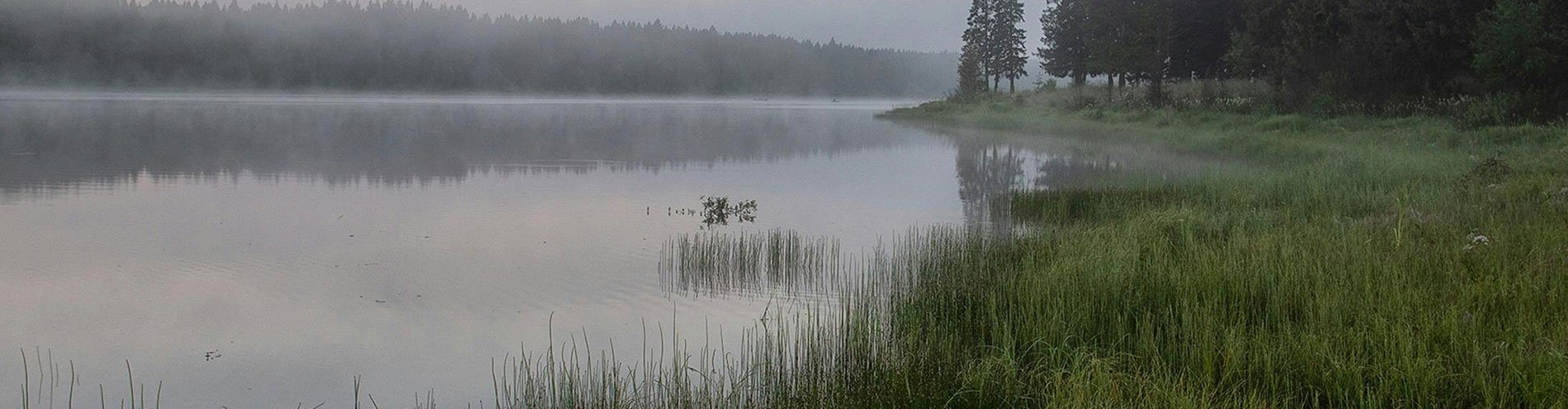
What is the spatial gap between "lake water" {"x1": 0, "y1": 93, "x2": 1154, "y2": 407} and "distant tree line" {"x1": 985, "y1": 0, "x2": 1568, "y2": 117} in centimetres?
779

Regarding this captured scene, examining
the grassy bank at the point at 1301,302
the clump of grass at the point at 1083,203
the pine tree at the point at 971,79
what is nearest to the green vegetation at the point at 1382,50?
the clump of grass at the point at 1083,203

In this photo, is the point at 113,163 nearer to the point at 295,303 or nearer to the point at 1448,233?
the point at 295,303

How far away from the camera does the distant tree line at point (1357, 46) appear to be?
2653cm

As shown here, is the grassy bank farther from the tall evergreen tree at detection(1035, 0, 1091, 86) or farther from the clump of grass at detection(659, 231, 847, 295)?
the tall evergreen tree at detection(1035, 0, 1091, 86)

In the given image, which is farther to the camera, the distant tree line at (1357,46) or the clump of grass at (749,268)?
the distant tree line at (1357,46)

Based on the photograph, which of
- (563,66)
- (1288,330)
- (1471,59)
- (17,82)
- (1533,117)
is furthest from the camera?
(563,66)

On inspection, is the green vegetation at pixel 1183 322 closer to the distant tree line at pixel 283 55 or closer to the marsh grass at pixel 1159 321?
the marsh grass at pixel 1159 321

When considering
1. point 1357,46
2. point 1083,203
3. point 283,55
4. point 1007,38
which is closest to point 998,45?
point 1007,38

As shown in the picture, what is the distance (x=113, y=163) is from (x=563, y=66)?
162 metres

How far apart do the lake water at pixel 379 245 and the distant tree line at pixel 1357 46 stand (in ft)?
25.6

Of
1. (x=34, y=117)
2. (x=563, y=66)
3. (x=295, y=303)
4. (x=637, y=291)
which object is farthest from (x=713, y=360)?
(x=563, y=66)

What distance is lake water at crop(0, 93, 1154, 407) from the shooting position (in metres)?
8.47

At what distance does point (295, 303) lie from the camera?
410 inches

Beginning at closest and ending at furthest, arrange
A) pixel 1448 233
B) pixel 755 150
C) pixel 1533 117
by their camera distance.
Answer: pixel 1448 233 < pixel 1533 117 < pixel 755 150
